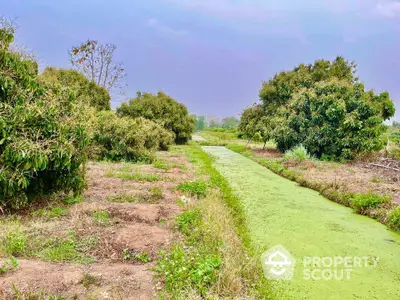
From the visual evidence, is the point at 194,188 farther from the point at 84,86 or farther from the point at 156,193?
the point at 84,86

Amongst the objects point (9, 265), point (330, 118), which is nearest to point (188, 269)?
point (9, 265)

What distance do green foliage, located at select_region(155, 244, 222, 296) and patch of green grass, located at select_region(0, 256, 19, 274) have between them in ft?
4.24

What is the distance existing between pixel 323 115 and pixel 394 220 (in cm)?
863

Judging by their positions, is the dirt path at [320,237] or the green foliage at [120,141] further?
the green foliage at [120,141]

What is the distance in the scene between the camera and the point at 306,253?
400cm

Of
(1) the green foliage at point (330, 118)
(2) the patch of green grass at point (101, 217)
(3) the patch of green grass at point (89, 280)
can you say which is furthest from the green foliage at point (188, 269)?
(1) the green foliage at point (330, 118)

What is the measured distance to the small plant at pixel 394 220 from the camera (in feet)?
16.4

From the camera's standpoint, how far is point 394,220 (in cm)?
504

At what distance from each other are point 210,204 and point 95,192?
2.24 m

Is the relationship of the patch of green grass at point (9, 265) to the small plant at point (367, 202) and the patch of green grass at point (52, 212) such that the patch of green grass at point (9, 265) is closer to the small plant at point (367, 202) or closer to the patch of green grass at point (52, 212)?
the patch of green grass at point (52, 212)

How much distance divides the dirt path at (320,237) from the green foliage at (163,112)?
12.2 metres

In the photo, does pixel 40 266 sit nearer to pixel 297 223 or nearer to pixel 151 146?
pixel 297 223

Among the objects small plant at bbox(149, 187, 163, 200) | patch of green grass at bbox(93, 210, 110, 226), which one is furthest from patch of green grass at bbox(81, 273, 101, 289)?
small plant at bbox(149, 187, 163, 200)

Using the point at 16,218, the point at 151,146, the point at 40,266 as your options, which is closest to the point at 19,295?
the point at 40,266
